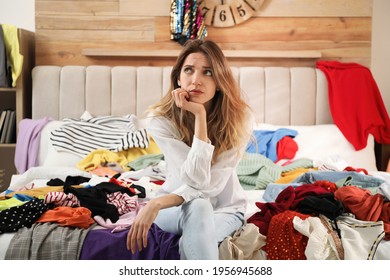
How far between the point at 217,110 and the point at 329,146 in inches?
55.3

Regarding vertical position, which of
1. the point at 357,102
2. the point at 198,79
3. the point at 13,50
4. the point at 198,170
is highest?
the point at 13,50

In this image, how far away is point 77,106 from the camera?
3086 millimetres

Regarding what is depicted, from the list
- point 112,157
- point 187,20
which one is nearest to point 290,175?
point 112,157

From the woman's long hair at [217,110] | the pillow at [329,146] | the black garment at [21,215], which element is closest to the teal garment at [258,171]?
the pillow at [329,146]

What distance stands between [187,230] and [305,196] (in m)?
0.55

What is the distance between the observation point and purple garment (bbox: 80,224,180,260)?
138 cm

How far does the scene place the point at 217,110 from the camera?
162 cm

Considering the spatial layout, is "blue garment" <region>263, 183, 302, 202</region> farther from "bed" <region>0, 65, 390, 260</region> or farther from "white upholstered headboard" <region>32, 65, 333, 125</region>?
"white upholstered headboard" <region>32, 65, 333, 125</region>

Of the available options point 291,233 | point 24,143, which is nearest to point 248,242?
point 291,233

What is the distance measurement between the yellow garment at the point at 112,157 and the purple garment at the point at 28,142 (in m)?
0.44

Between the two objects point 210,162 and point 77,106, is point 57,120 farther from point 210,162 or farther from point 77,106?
point 210,162

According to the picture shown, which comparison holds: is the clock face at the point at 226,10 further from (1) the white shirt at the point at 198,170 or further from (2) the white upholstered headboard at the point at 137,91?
(1) the white shirt at the point at 198,170

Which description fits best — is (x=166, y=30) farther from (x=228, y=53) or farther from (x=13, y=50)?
(x=13, y=50)

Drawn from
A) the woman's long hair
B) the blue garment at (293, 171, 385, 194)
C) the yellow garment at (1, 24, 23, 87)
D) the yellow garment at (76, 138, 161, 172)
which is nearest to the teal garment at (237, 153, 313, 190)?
the blue garment at (293, 171, 385, 194)
